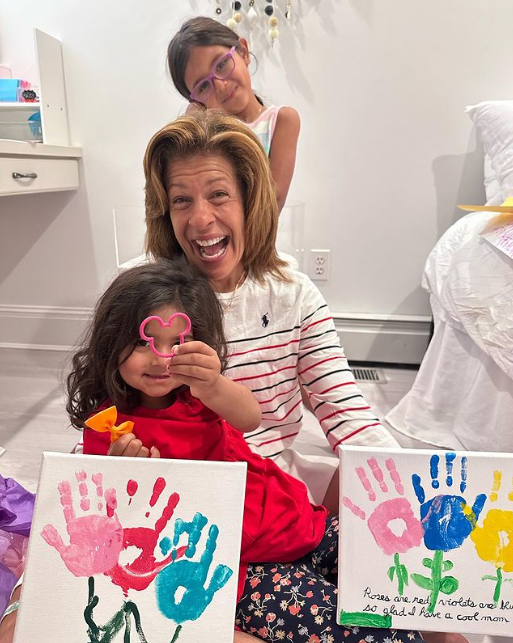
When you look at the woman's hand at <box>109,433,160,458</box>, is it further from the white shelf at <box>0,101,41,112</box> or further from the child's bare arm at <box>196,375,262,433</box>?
the white shelf at <box>0,101,41,112</box>

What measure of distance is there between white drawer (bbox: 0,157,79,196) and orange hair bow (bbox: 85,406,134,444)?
126 centimetres

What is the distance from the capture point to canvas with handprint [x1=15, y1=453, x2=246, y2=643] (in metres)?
0.51

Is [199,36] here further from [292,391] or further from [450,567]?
[450,567]

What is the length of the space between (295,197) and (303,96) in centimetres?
38

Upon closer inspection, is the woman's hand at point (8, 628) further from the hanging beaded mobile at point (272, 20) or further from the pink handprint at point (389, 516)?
the hanging beaded mobile at point (272, 20)

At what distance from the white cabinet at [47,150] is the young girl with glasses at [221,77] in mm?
633

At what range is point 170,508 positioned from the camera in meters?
0.55

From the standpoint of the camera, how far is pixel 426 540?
21.8 inches

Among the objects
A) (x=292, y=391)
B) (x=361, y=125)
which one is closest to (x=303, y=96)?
(x=361, y=125)

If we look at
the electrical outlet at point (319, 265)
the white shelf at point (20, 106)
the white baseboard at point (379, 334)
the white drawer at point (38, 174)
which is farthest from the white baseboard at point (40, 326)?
the electrical outlet at point (319, 265)

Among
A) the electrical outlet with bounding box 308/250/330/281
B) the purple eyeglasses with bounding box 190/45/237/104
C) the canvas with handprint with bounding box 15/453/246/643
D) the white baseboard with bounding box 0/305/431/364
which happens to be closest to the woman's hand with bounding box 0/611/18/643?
the canvas with handprint with bounding box 15/453/246/643

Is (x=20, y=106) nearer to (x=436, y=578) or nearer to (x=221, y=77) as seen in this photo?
(x=221, y=77)

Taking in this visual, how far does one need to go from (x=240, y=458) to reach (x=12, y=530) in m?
0.48

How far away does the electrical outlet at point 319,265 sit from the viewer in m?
2.12
